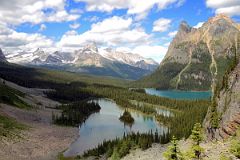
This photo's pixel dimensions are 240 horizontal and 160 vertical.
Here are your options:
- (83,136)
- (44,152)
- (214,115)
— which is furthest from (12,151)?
(214,115)

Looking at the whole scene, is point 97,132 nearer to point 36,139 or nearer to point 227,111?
point 36,139

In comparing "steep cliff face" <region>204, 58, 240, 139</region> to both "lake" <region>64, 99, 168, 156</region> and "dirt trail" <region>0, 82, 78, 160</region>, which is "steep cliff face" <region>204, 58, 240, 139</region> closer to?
"lake" <region>64, 99, 168, 156</region>

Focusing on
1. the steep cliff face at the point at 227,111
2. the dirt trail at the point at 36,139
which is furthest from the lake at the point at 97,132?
the steep cliff face at the point at 227,111

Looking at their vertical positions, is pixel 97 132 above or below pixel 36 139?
below

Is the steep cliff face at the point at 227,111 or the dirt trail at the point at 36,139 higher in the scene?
the steep cliff face at the point at 227,111

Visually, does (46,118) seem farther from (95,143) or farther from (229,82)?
(229,82)

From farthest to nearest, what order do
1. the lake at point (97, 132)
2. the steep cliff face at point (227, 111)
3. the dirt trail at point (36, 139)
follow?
the lake at point (97, 132) < the dirt trail at point (36, 139) < the steep cliff face at point (227, 111)

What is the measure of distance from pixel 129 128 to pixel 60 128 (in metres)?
38.5

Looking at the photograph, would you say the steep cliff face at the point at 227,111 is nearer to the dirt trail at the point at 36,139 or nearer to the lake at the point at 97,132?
the lake at the point at 97,132

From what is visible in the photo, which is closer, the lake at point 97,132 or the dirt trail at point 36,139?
the dirt trail at point 36,139

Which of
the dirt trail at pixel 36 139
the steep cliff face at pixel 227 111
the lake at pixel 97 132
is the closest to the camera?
the steep cliff face at pixel 227 111

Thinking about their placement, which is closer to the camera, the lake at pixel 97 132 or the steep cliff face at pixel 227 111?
the steep cliff face at pixel 227 111

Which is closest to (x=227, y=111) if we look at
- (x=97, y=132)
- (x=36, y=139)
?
(x=36, y=139)

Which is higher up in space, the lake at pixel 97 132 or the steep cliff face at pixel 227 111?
the steep cliff face at pixel 227 111
